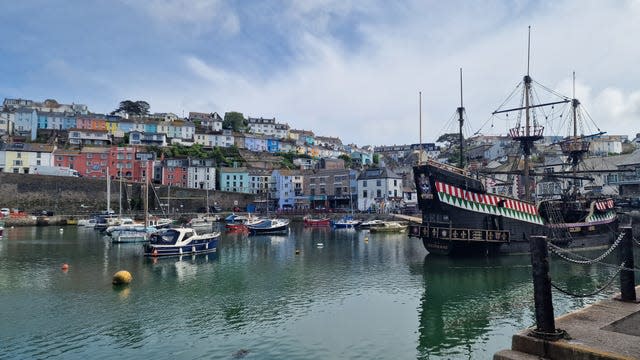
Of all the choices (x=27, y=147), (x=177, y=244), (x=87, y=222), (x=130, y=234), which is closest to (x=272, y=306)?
(x=177, y=244)

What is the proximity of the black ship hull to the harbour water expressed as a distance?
1302mm

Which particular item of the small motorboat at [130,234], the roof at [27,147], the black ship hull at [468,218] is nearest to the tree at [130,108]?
the roof at [27,147]

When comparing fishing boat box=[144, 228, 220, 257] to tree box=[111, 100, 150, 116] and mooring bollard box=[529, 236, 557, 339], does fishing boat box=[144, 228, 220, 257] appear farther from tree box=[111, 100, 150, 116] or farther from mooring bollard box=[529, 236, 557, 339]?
tree box=[111, 100, 150, 116]

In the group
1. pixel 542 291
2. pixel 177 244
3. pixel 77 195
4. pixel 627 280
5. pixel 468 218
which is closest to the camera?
pixel 542 291

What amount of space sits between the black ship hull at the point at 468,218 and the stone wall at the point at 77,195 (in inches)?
2223

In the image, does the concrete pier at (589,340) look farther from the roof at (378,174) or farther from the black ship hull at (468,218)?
the roof at (378,174)

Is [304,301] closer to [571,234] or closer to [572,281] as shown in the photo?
[572,281]

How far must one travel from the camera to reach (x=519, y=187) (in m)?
69.9

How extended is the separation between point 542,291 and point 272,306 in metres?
12.5

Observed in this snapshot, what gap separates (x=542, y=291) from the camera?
9430 mm

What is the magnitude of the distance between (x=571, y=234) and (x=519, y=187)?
35436mm

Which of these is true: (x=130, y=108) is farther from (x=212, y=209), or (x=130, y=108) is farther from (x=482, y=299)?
(x=482, y=299)

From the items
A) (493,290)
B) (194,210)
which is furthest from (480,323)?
(194,210)

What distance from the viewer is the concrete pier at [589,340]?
832 centimetres
